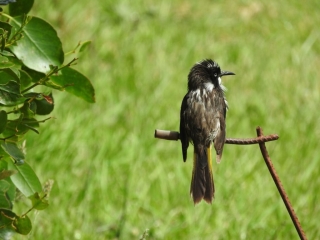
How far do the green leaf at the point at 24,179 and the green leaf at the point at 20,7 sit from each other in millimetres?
539

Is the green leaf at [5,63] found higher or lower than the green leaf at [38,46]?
lower

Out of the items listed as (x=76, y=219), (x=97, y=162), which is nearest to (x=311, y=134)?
(x=97, y=162)

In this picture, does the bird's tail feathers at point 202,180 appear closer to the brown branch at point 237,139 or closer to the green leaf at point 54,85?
the brown branch at point 237,139

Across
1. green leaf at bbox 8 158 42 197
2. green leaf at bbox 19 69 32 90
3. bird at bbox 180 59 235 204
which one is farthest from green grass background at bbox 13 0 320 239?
green leaf at bbox 19 69 32 90

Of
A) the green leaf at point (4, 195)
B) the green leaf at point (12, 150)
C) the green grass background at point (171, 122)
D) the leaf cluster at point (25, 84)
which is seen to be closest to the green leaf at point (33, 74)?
the leaf cluster at point (25, 84)

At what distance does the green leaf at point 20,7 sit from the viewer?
8.13 ft

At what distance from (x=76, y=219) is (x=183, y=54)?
3074 mm

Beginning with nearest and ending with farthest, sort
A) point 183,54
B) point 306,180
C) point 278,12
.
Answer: point 306,180 → point 183,54 → point 278,12

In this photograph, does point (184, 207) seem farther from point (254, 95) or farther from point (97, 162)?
point (254, 95)

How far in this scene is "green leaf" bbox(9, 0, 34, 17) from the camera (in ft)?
8.13

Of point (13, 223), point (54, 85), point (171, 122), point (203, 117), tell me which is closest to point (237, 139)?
point (54, 85)

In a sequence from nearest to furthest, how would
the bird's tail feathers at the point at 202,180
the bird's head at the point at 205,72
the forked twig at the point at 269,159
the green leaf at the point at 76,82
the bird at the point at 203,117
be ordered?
the forked twig at the point at 269,159
the green leaf at the point at 76,82
the bird's tail feathers at the point at 202,180
the bird at the point at 203,117
the bird's head at the point at 205,72

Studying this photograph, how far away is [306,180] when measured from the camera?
5.68 meters

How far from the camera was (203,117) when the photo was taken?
10.7 feet
